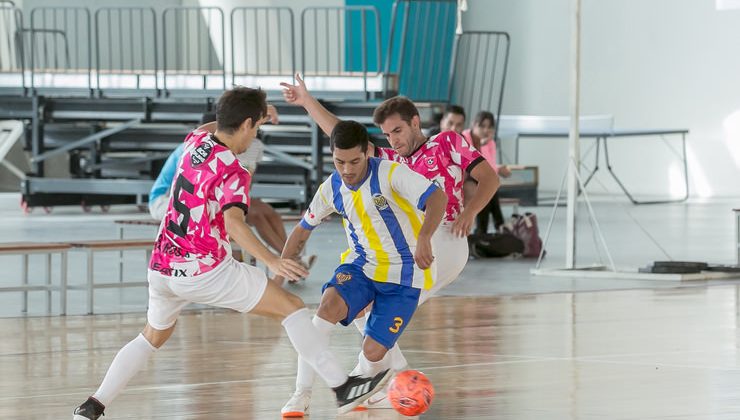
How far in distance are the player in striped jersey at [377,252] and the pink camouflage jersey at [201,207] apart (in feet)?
1.71

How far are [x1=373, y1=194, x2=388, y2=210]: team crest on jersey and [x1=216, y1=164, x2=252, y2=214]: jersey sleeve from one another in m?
0.66

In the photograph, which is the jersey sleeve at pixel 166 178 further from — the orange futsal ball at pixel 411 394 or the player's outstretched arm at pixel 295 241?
the orange futsal ball at pixel 411 394

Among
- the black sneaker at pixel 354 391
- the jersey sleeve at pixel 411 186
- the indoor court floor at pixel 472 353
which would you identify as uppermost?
the jersey sleeve at pixel 411 186

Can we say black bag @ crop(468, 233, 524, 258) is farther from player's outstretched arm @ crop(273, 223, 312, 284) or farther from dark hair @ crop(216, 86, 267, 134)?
dark hair @ crop(216, 86, 267, 134)

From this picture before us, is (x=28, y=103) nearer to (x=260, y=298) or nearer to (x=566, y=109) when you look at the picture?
(x=566, y=109)

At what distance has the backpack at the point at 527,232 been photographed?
13.4m

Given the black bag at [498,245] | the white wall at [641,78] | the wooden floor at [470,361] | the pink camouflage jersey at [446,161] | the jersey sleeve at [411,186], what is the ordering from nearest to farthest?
the jersey sleeve at [411,186] < the wooden floor at [470,361] < the pink camouflage jersey at [446,161] < the black bag at [498,245] < the white wall at [641,78]

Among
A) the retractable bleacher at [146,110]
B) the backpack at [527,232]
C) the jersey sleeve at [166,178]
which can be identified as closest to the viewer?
the jersey sleeve at [166,178]

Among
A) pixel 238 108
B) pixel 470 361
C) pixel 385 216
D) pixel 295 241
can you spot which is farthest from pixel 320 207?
pixel 470 361

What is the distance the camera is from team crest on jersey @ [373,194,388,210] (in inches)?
225

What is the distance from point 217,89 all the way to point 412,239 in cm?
1208

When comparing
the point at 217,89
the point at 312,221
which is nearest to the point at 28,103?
the point at 217,89

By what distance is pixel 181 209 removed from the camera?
17.4 ft

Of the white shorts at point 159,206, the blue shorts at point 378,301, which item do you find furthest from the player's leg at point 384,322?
the white shorts at point 159,206
